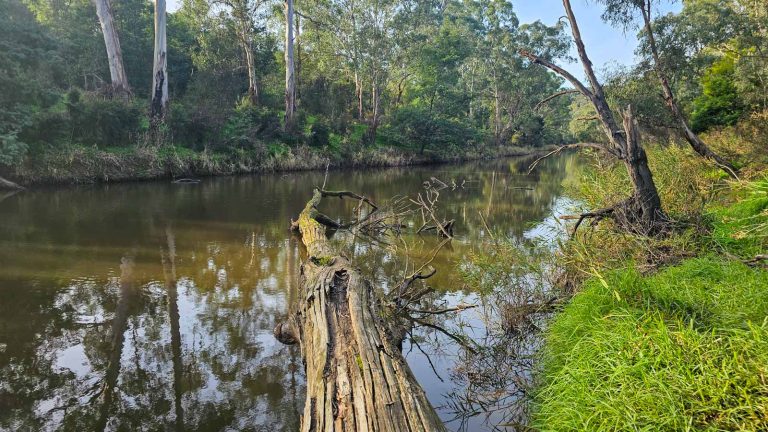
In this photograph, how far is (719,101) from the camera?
1568 centimetres

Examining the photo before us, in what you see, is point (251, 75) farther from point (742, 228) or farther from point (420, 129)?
point (742, 228)

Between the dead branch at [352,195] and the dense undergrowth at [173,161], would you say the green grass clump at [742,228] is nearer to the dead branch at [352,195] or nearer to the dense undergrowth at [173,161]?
the dead branch at [352,195]

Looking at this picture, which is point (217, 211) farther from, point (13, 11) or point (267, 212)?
point (13, 11)

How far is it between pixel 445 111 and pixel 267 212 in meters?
24.9

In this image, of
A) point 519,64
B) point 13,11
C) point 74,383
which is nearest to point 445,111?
point 519,64

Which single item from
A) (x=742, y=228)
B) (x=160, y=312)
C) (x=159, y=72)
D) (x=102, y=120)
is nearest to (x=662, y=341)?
(x=742, y=228)

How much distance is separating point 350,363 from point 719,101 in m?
17.4

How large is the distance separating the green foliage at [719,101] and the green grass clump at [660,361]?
1437 centimetres

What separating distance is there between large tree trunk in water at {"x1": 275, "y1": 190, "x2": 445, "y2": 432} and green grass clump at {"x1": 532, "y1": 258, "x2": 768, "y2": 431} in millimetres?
867

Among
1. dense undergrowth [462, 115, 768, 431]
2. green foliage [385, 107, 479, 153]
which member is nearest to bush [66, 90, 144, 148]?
green foliage [385, 107, 479, 153]

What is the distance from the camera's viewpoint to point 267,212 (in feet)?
38.7

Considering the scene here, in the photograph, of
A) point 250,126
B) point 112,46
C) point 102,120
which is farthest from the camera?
point 250,126

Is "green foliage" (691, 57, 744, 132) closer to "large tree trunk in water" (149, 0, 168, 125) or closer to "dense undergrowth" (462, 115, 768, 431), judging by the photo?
"dense undergrowth" (462, 115, 768, 431)

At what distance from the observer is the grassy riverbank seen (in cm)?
237
